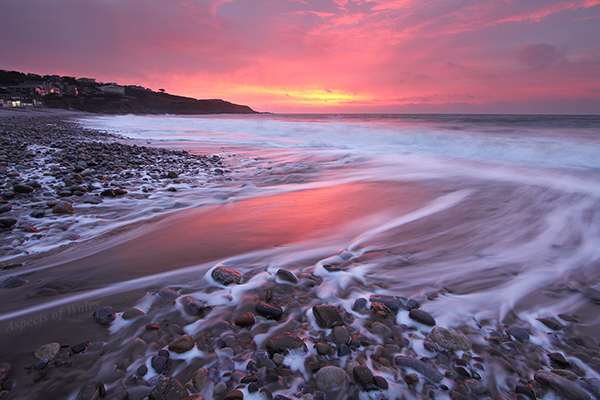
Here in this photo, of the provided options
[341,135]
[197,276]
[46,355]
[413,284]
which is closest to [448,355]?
[413,284]

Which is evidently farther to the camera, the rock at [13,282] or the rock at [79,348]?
the rock at [13,282]

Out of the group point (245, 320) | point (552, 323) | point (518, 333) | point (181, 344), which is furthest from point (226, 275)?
point (552, 323)

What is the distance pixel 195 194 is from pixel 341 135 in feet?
43.9

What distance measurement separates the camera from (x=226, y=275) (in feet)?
6.54

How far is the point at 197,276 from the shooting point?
203cm

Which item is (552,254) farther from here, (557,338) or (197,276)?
(197,276)

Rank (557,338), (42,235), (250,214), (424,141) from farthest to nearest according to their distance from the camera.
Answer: (424,141) → (250,214) → (42,235) → (557,338)

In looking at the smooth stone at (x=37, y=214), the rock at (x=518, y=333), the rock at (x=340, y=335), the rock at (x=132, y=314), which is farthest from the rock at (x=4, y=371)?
the rock at (x=518, y=333)

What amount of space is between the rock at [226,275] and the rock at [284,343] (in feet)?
2.24

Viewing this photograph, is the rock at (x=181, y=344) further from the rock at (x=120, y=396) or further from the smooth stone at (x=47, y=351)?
the smooth stone at (x=47, y=351)

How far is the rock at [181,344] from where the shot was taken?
1312mm

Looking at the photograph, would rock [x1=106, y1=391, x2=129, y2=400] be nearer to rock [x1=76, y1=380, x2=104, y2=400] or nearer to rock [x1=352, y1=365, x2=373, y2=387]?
rock [x1=76, y1=380, x2=104, y2=400]

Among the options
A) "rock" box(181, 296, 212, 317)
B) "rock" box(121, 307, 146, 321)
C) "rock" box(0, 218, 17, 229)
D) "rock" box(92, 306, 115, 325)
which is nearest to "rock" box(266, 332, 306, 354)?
"rock" box(181, 296, 212, 317)

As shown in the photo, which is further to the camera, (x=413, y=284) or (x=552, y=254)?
(x=552, y=254)
